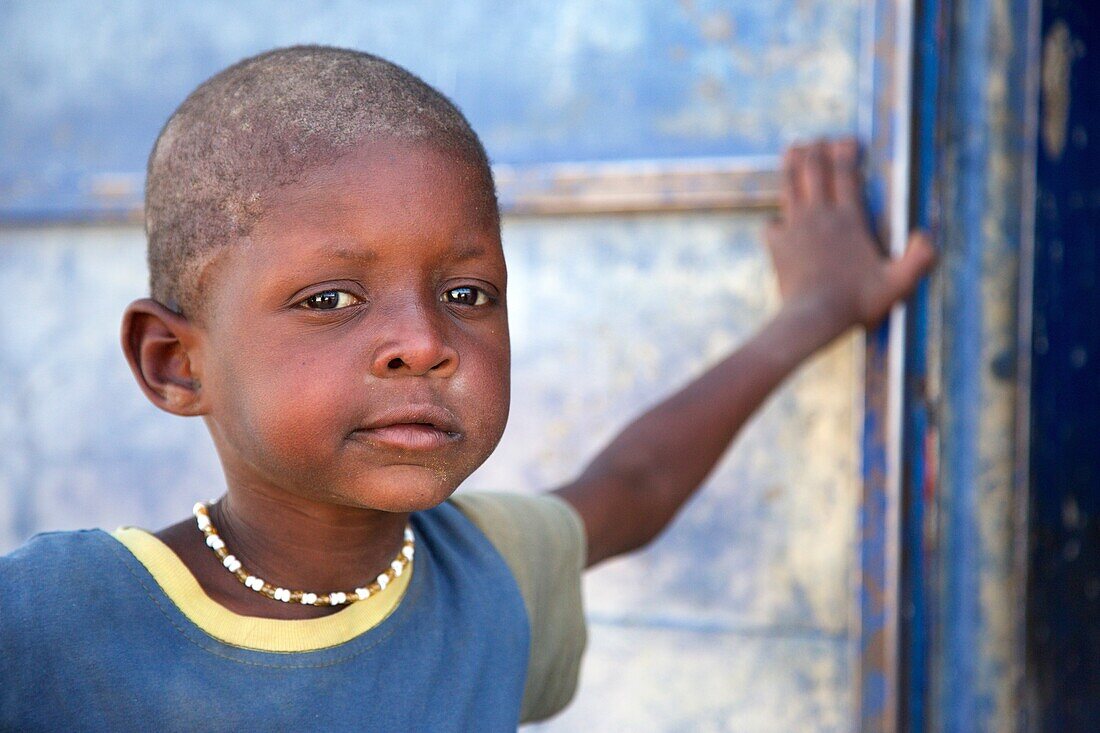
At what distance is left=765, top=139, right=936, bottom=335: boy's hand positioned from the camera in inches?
62.6

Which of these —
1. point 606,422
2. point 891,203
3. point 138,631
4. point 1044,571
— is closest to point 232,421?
point 138,631

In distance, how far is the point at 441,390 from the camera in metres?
0.92

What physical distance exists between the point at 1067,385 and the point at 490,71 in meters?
0.99

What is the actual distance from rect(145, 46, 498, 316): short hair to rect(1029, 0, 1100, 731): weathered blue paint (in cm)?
100

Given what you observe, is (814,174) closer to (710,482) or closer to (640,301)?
(640,301)

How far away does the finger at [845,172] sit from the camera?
1624 millimetres

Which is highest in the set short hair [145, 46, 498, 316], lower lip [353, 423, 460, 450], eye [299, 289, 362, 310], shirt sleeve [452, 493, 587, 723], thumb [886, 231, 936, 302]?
short hair [145, 46, 498, 316]

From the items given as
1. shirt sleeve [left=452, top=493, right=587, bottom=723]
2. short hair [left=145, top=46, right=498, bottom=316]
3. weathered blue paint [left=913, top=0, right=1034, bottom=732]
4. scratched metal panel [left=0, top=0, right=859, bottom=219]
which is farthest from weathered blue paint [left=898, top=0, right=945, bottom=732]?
short hair [left=145, top=46, right=498, bottom=316]

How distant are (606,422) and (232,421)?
90 centimetres

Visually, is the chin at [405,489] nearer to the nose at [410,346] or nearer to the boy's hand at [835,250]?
the nose at [410,346]

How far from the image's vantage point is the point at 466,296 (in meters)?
0.98

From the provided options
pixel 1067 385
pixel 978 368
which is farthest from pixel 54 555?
pixel 1067 385

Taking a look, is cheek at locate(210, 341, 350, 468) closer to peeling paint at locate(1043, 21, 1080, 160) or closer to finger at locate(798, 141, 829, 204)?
finger at locate(798, 141, 829, 204)

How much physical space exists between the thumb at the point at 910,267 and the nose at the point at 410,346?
860 mm
